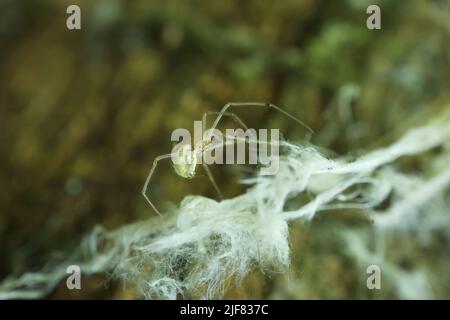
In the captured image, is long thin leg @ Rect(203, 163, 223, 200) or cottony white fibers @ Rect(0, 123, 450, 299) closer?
cottony white fibers @ Rect(0, 123, 450, 299)

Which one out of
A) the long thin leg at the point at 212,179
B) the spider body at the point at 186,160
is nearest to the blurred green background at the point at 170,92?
the long thin leg at the point at 212,179

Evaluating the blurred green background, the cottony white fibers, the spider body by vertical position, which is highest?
the blurred green background

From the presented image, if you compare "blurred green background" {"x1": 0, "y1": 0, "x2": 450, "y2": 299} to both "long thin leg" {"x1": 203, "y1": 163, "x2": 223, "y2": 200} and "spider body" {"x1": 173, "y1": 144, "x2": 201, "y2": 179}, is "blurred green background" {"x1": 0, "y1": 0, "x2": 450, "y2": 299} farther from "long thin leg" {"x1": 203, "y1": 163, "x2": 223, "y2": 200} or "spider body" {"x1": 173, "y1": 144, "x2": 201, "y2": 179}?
"spider body" {"x1": 173, "y1": 144, "x2": 201, "y2": 179}

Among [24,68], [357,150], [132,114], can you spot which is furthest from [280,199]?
[24,68]

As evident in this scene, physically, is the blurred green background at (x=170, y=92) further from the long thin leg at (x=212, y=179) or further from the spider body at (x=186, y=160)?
the spider body at (x=186, y=160)

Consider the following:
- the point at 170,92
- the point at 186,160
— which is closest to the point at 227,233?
the point at 186,160

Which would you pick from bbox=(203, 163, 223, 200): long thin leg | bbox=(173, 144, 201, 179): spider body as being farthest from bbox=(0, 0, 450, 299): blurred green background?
bbox=(173, 144, 201, 179): spider body
